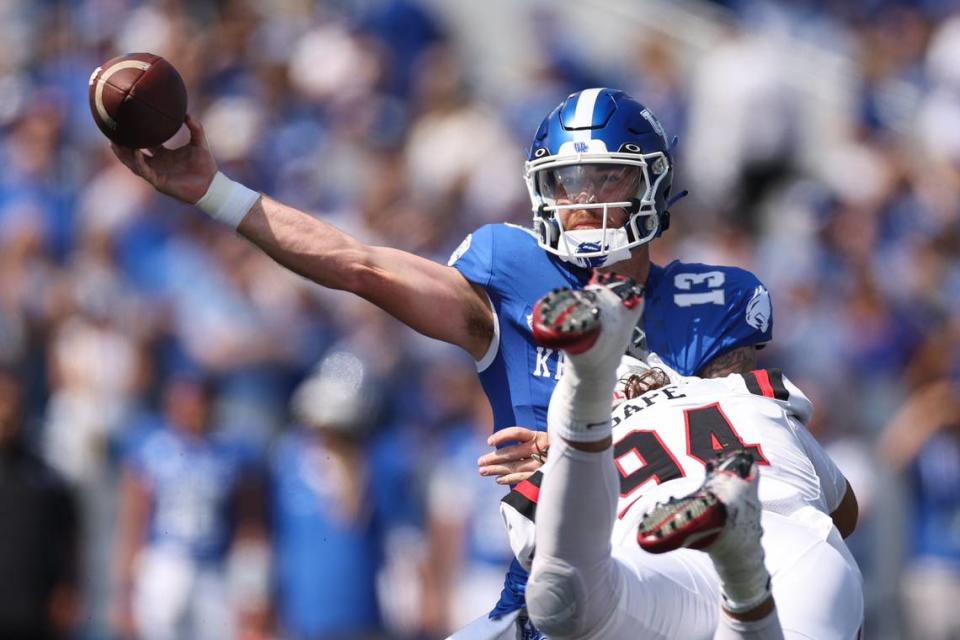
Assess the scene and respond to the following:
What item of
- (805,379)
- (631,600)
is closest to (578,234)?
(631,600)

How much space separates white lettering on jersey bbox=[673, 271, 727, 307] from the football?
140 cm

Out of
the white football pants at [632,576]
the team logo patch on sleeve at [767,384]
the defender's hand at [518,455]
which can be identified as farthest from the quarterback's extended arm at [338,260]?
the white football pants at [632,576]

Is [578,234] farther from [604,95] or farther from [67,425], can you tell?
[67,425]

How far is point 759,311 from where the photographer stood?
4844 millimetres

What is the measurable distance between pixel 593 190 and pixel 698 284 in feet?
1.30

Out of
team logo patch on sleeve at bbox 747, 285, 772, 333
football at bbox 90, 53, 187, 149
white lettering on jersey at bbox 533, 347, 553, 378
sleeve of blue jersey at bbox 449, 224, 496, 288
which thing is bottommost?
white lettering on jersey at bbox 533, 347, 553, 378

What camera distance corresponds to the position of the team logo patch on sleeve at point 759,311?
482 cm

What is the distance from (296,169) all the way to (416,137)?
82 centimetres

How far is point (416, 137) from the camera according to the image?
11.3 m

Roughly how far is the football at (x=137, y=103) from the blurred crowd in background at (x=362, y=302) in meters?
3.85

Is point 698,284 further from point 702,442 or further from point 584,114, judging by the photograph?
point 702,442

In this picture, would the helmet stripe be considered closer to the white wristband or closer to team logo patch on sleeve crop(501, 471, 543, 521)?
the white wristband

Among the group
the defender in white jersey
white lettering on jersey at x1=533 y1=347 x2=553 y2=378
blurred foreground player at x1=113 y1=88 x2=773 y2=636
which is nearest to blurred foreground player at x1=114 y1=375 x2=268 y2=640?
blurred foreground player at x1=113 y1=88 x2=773 y2=636

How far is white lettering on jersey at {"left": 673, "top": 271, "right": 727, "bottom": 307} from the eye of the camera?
4.82m
